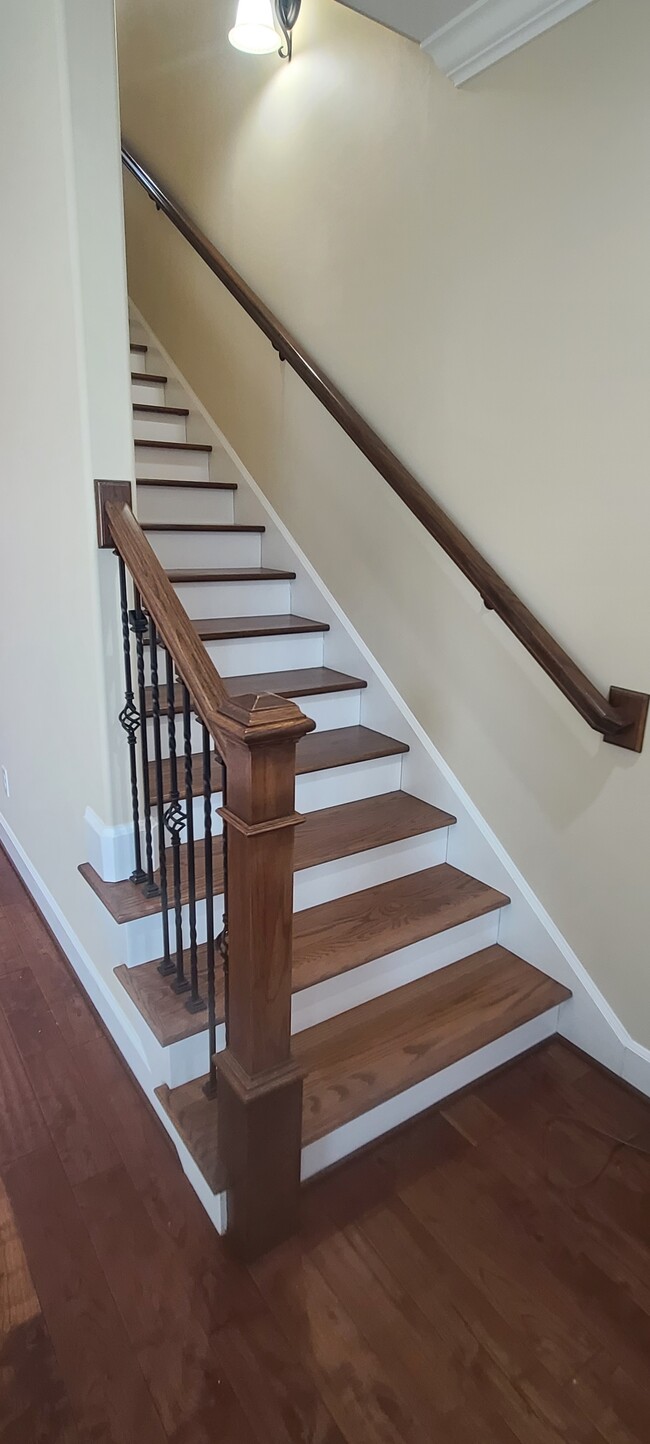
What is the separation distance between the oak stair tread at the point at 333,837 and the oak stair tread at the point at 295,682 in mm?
370

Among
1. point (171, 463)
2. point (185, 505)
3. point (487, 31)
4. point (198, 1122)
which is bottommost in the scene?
point (198, 1122)

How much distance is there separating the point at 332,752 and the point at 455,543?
73 centimetres

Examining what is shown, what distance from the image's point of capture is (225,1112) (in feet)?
4.38

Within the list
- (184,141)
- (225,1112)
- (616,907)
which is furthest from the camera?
(184,141)

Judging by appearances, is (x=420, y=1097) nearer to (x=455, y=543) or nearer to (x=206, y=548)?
(x=455, y=543)

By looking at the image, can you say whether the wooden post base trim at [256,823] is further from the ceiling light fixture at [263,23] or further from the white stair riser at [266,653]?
the ceiling light fixture at [263,23]

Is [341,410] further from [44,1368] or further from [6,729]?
[44,1368]

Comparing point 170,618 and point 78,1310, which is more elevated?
point 170,618

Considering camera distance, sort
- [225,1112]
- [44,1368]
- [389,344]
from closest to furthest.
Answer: [44,1368] < [225,1112] < [389,344]

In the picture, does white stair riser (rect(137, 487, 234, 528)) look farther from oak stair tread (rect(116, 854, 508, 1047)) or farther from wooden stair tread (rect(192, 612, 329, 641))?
oak stair tread (rect(116, 854, 508, 1047))

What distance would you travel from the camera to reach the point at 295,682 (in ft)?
7.95

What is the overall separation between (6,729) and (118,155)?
1812 mm

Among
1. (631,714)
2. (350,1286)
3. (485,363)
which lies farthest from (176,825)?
(485,363)

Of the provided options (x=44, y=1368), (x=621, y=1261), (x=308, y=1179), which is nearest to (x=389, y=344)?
(x=308, y=1179)
